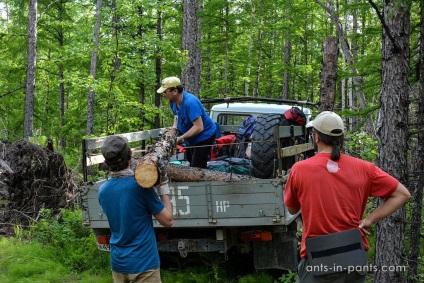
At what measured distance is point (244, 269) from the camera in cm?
683

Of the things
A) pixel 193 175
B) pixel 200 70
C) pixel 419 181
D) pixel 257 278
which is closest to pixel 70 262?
pixel 193 175

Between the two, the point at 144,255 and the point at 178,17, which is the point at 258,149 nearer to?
the point at 144,255

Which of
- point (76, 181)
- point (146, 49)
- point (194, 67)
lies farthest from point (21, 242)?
point (146, 49)

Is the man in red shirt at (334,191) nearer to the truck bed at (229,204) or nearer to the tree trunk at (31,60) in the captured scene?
the truck bed at (229,204)

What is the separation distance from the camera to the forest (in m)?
4.64

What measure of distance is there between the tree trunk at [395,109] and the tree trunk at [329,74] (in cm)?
249

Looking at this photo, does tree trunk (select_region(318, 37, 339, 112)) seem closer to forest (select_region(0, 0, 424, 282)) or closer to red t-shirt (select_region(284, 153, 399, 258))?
forest (select_region(0, 0, 424, 282))

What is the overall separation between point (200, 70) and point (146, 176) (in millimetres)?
13855

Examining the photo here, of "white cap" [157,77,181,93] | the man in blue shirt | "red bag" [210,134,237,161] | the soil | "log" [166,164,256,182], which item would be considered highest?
"white cap" [157,77,181,93]

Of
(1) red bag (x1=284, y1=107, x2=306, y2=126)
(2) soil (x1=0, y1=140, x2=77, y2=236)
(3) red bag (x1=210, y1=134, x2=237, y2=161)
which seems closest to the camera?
(1) red bag (x1=284, y1=107, x2=306, y2=126)

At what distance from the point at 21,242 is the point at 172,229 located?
10.1 feet

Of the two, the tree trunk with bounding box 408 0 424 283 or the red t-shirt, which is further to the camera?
the tree trunk with bounding box 408 0 424 283

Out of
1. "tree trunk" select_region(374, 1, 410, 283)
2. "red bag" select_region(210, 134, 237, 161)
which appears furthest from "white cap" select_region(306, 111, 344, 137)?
"red bag" select_region(210, 134, 237, 161)

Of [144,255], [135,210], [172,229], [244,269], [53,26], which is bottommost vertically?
[244,269]
